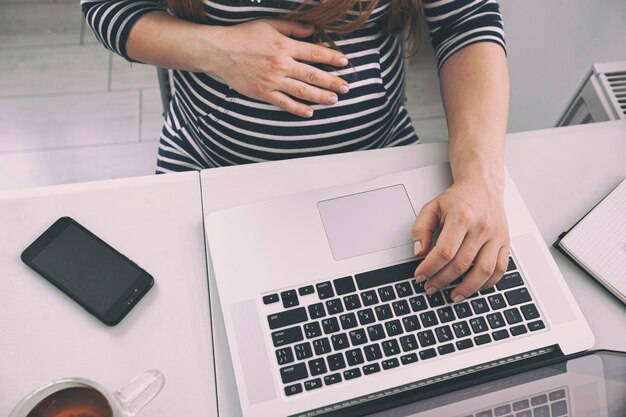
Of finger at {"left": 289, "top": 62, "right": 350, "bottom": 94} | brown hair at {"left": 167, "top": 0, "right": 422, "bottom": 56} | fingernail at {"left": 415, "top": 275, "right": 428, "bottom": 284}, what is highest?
brown hair at {"left": 167, "top": 0, "right": 422, "bottom": 56}

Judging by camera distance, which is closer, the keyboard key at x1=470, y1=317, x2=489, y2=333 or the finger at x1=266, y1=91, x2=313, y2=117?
the keyboard key at x1=470, y1=317, x2=489, y2=333

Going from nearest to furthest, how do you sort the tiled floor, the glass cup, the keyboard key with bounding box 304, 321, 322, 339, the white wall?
the glass cup
the keyboard key with bounding box 304, 321, 322, 339
the white wall
the tiled floor

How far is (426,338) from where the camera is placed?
60cm

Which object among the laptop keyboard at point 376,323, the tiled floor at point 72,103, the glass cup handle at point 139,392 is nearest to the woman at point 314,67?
the laptop keyboard at point 376,323

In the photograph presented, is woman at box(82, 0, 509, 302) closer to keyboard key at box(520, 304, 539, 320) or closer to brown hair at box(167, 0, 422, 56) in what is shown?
brown hair at box(167, 0, 422, 56)

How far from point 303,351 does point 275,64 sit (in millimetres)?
382

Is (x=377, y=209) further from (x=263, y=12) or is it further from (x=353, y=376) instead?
(x=263, y=12)

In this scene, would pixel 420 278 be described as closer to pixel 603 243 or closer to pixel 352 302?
pixel 352 302

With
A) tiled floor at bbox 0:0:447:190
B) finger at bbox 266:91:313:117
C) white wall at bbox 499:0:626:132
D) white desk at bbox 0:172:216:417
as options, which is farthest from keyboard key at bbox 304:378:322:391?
tiled floor at bbox 0:0:447:190

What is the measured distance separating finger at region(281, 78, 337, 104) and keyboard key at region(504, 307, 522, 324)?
1.16ft

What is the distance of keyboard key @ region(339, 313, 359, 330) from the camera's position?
60 cm

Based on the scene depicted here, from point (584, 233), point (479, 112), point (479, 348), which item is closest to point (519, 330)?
point (479, 348)

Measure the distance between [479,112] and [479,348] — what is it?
1.04 ft

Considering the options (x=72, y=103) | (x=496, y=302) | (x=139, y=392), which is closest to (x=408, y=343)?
(x=496, y=302)
